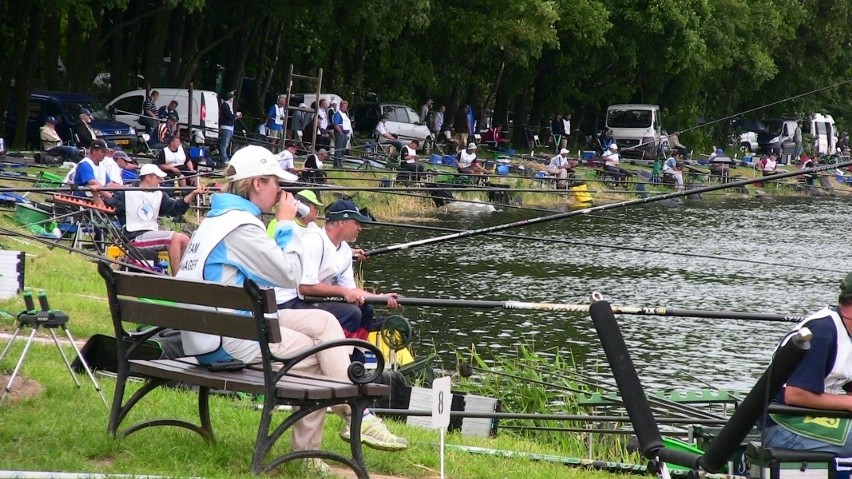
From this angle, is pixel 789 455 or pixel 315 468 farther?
pixel 315 468

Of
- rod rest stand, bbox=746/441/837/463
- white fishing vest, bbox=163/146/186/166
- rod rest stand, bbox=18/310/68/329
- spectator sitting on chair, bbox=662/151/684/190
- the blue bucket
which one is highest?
rod rest stand, bbox=746/441/837/463

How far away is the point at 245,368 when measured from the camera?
5.81m

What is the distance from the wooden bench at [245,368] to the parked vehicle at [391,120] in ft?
110

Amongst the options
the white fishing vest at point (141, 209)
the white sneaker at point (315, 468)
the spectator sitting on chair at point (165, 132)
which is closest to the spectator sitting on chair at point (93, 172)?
the white fishing vest at point (141, 209)

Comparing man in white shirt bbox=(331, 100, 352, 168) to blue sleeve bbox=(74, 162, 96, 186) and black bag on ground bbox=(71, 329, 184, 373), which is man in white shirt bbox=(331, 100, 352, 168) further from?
black bag on ground bbox=(71, 329, 184, 373)

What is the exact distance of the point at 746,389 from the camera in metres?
14.3

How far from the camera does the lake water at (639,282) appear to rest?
16.6m

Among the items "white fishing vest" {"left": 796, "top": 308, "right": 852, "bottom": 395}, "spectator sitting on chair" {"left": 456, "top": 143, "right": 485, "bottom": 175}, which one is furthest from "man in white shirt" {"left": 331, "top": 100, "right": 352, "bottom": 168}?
"white fishing vest" {"left": 796, "top": 308, "right": 852, "bottom": 395}

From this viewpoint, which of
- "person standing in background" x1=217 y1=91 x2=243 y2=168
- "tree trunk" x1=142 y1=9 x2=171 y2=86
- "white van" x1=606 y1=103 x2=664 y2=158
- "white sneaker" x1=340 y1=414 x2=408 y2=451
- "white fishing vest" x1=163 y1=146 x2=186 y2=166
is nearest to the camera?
"white sneaker" x1=340 y1=414 x2=408 y2=451

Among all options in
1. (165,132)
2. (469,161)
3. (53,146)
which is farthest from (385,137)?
(53,146)

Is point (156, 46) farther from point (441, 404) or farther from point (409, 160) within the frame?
point (441, 404)

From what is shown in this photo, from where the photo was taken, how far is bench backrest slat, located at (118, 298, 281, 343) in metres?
5.36

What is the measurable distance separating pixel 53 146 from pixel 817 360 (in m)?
22.3

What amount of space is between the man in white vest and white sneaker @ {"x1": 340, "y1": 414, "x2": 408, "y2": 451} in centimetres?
48
